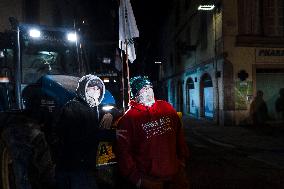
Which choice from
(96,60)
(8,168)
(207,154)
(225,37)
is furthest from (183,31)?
(8,168)

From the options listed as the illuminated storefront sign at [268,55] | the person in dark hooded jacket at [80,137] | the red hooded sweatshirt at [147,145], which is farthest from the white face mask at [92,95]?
the illuminated storefront sign at [268,55]

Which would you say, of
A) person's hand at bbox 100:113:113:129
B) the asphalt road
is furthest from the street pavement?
person's hand at bbox 100:113:113:129

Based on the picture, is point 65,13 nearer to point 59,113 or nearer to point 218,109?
point 59,113

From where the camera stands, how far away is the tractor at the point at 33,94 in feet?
14.3

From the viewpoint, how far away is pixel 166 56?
41.5m

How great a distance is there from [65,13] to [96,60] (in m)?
3.43

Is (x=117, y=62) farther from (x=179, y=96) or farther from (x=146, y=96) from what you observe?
(x=179, y=96)

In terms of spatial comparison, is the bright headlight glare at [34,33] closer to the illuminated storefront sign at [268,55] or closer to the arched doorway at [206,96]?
the illuminated storefront sign at [268,55]

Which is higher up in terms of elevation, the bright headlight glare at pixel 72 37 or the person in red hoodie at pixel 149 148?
the bright headlight glare at pixel 72 37

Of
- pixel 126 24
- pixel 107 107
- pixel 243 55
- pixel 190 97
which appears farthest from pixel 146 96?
pixel 190 97

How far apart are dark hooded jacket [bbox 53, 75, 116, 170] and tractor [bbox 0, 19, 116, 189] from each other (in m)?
0.22

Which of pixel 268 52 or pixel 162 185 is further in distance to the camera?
pixel 268 52

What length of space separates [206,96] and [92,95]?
20.0 meters

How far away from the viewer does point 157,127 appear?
362cm
